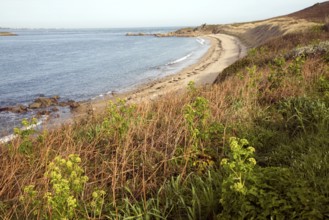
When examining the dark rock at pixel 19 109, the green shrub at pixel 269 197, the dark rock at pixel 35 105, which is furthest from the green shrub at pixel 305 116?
the dark rock at pixel 35 105

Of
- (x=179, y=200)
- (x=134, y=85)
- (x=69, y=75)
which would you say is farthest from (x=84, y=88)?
(x=179, y=200)

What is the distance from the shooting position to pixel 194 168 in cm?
432

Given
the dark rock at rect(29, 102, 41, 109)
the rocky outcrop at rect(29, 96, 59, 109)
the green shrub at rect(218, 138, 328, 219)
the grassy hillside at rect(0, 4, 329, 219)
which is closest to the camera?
the green shrub at rect(218, 138, 328, 219)

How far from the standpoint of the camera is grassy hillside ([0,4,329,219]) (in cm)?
283

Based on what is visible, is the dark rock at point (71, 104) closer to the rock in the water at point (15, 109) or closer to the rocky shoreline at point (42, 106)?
the rocky shoreline at point (42, 106)

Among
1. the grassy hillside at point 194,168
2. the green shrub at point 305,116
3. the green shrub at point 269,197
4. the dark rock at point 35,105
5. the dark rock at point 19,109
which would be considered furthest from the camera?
the dark rock at point 35,105

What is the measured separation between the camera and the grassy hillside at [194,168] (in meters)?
2.83

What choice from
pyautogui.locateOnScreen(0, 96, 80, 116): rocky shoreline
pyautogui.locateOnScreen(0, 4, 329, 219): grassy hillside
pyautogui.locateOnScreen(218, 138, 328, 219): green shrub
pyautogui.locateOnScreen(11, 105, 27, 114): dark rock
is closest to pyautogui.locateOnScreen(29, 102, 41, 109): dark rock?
pyautogui.locateOnScreen(0, 96, 80, 116): rocky shoreline

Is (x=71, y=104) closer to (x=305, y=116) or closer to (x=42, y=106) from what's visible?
(x=42, y=106)

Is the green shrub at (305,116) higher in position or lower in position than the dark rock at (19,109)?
higher

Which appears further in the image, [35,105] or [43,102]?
[43,102]

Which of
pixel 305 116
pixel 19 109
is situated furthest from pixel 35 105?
pixel 305 116

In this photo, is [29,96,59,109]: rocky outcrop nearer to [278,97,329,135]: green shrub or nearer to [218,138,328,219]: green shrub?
[278,97,329,135]: green shrub

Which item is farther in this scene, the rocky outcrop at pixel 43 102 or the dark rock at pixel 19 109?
the rocky outcrop at pixel 43 102
